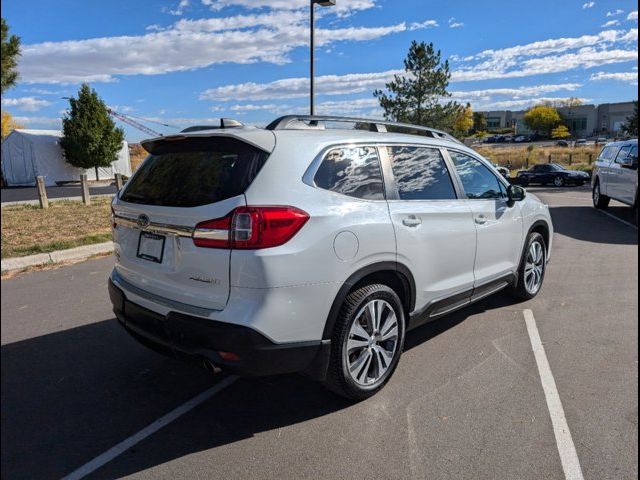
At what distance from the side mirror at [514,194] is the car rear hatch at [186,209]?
9.25 feet

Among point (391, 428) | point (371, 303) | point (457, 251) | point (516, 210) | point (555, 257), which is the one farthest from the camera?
point (555, 257)

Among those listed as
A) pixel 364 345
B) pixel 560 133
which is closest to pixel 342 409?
pixel 364 345

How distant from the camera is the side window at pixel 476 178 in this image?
4.43 metres

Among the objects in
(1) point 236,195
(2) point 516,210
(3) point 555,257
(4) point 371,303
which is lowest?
(3) point 555,257

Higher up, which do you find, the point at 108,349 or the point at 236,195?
the point at 236,195

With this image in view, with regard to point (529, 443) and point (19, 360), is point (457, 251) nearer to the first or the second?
point (529, 443)

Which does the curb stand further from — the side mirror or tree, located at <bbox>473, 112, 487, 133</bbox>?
tree, located at <bbox>473, 112, 487, 133</bbox>

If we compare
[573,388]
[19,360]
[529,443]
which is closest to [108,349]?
[19,360]

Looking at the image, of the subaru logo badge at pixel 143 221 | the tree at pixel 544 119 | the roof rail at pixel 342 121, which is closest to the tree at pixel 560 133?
the tree at pixel 544 119

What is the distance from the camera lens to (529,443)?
2.92 meters

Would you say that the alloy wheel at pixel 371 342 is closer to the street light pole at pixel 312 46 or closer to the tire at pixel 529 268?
the tire at pixel 529 268

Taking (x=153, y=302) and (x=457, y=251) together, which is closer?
(x=153, y=302)

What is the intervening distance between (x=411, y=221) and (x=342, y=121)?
0.99m

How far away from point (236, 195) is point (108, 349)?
7.61 ft
